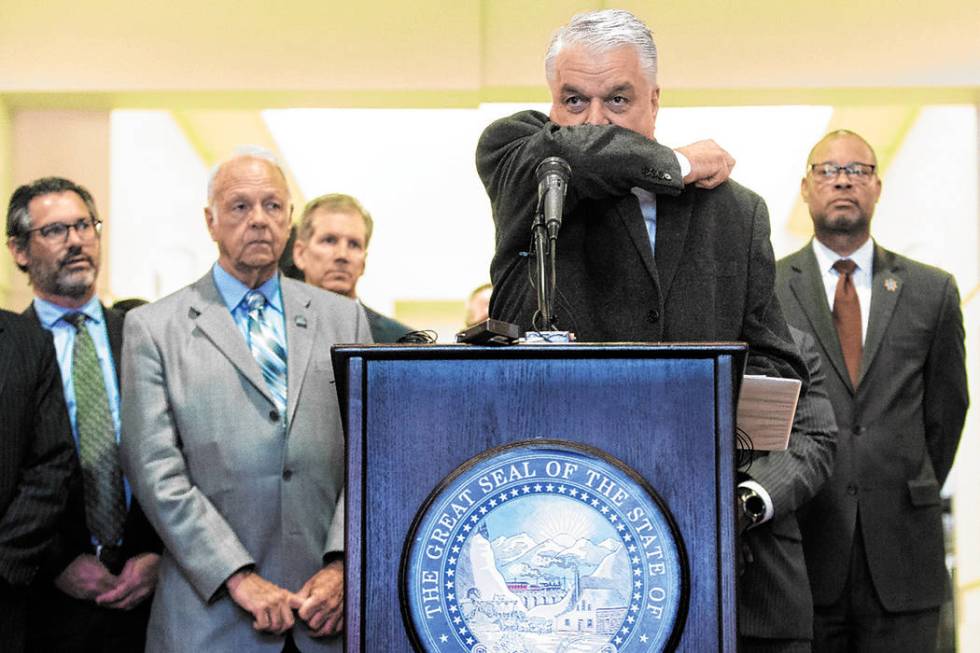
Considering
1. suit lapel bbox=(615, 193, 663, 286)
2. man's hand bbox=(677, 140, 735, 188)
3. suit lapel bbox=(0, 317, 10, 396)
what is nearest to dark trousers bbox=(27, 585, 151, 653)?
suit lapel bbox=(0, 317, 10, 396)

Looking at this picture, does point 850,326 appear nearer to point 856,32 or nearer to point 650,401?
→ point 856,32

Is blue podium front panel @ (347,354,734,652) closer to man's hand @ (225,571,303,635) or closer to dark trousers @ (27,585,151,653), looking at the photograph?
man's hand @ (225,571,303,635)

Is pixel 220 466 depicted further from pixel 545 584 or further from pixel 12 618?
pixel 545 584

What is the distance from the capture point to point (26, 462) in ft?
11.0

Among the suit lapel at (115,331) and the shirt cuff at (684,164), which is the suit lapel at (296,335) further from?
the shirt cuff at (684,164)

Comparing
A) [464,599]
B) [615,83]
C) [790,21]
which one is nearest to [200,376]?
[615,83]

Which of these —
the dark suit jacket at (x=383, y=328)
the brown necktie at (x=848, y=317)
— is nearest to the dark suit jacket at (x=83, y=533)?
the dark suit jacket at (x=383, y=328)

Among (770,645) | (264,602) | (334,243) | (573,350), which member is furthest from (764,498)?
(334,243)

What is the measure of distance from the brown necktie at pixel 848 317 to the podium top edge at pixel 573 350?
237cm

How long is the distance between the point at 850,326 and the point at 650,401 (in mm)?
2500

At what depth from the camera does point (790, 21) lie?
5.68 meters

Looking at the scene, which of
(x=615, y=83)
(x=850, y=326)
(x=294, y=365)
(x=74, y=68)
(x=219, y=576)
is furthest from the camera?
(x=74, y=68)

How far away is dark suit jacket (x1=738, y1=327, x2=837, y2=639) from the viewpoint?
308 centimetres

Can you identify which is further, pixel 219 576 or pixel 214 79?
pixel 214 79
